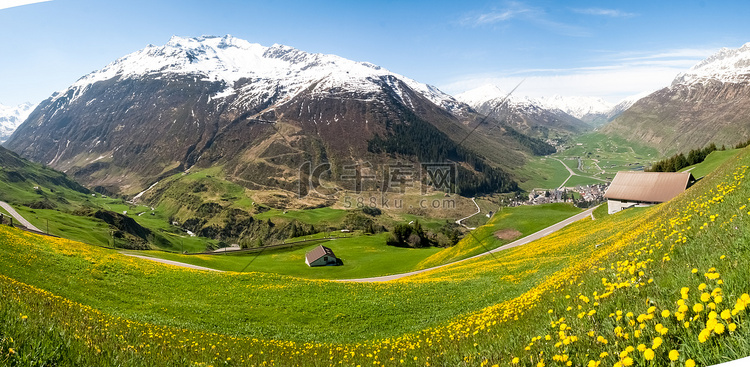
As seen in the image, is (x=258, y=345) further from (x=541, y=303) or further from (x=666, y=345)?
(x=666, y=345)

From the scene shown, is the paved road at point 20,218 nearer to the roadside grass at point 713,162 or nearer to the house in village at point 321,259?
the house in village at point 321,259

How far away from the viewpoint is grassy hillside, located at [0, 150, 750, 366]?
4.62m

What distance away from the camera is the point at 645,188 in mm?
59469

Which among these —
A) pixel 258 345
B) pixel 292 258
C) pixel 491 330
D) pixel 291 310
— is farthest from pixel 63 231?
pixel 491 330

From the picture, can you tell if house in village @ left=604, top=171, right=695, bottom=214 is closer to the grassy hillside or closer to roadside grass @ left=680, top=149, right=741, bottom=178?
roadside grass @ left=680, top=149, right=741, bottom=178

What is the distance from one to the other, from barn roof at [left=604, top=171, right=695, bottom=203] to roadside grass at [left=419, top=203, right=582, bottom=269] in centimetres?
1157

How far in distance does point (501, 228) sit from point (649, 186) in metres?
24.6

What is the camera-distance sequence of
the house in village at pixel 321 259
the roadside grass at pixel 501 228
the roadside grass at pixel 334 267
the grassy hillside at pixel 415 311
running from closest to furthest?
the grassy hillside at pixel 415 311
the roadside grass at pixel 501 228
the roadside grass at pixel 334 267
the house in village at pixel 321 259

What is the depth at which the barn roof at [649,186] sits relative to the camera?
184 ft

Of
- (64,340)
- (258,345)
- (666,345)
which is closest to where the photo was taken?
(666,345)

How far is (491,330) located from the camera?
9195mm

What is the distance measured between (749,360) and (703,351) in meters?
1.59

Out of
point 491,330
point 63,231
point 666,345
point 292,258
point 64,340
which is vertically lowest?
point 292,258

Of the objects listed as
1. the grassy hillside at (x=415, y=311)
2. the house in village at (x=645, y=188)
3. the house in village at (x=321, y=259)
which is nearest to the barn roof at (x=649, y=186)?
the house in village at (x=645, y=188)
